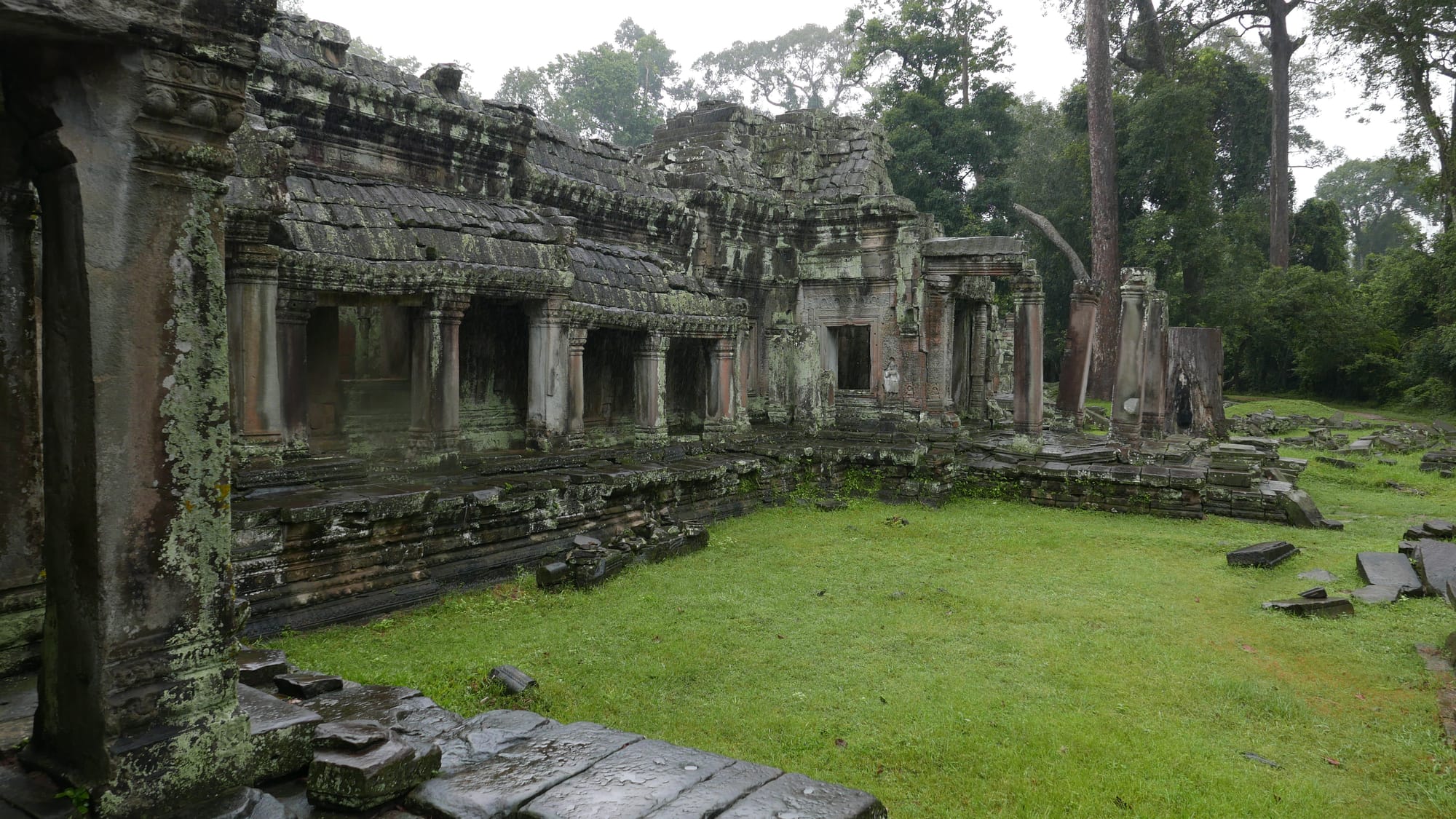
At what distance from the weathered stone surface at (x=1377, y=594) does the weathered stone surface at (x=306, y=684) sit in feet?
24.5

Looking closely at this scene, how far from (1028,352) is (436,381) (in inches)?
376

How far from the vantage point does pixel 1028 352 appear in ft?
44.7

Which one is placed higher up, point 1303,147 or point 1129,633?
point 1303,147

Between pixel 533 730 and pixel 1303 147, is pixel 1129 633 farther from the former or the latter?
pixel 1303 147

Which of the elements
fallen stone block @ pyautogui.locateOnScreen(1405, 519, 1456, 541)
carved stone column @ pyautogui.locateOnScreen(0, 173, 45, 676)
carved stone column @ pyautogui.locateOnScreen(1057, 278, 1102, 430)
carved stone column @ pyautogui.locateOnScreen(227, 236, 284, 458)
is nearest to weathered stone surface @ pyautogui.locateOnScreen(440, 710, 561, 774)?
carved stone column @ pyautogui.locateOnScreen(0, 173, 45, 676)

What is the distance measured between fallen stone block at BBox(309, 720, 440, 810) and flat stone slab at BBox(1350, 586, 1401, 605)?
23.7 feet

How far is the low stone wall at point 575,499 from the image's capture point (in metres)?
5.67

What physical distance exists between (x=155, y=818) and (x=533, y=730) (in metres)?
1.34

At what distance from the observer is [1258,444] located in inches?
575

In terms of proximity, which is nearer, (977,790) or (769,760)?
(977,790)

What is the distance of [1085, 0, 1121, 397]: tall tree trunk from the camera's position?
22359mm

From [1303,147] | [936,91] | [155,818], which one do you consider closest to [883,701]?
[155,818]

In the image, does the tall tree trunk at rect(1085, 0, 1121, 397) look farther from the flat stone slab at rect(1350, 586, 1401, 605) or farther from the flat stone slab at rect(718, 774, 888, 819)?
the flat stone slab at rect(718, 774, 888, 819)

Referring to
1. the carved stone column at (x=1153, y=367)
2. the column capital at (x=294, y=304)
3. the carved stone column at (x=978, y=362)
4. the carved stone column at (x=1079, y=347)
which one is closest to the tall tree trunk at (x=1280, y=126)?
the carved stone column at (x=1079, y=347)
